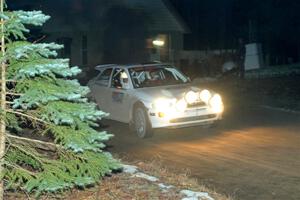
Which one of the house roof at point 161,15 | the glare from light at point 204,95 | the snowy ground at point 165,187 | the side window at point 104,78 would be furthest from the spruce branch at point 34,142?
the house roof at point 161,15

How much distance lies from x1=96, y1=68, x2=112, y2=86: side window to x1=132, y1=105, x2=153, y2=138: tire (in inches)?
72.0

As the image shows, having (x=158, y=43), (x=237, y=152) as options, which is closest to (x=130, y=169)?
(x=237, y=152)

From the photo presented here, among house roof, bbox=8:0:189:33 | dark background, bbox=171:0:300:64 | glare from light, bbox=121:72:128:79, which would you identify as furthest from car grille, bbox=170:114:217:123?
house roof, bbox=8:0:189:33

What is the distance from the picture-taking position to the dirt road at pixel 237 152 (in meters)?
7.88

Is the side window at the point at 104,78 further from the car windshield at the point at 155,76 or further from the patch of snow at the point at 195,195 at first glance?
the patch of snow at the point at 195,195

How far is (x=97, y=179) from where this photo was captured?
5566 millimetres

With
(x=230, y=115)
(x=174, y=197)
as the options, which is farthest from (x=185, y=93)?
(x=174, y=197)

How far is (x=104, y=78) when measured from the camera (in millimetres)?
14242

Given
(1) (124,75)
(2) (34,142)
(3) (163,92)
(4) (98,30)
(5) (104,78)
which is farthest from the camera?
(4) (98,30)

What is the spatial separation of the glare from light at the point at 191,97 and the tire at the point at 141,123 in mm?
870

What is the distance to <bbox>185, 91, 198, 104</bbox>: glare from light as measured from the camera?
1180 centimetres

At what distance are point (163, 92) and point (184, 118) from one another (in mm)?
694

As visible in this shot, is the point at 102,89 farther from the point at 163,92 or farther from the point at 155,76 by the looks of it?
the point at 163,92

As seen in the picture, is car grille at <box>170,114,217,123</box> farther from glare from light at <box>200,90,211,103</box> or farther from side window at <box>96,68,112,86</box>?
side window at <box>96,68,112,86</box>
